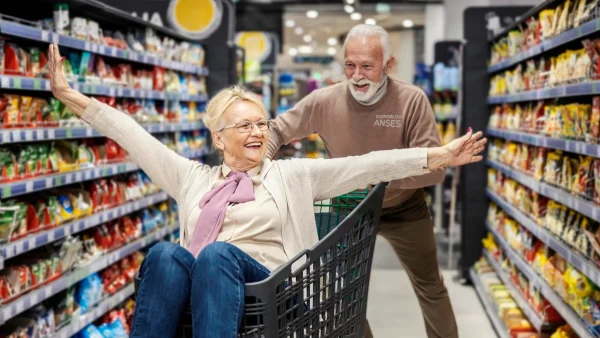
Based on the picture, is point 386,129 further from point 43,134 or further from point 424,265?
point 43,134

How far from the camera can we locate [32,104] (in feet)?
12.7

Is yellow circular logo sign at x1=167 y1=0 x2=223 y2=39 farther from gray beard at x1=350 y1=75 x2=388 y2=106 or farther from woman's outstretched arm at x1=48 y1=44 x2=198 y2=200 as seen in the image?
woman's outstretched arm at x1=48 y1=44 x2=198 y2=200

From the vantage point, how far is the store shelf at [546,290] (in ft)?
11.5

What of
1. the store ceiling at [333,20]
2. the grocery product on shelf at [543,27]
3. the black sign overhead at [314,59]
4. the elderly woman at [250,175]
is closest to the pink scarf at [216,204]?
the elderly woman at [250,175]

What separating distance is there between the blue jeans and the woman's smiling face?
0.48 meters

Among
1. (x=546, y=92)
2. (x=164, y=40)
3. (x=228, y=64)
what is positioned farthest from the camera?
(x=228, y=64)

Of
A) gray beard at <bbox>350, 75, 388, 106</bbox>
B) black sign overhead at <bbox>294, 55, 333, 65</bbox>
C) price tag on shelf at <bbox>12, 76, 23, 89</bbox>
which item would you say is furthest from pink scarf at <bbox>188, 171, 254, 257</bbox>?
black sign overhead at <bbox>294, 55, 333, 65</bbox>

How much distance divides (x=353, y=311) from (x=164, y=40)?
4082 mm

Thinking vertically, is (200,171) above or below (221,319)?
above

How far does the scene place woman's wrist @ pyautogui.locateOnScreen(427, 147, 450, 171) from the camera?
2.42 metres

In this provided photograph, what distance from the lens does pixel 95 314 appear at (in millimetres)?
4371

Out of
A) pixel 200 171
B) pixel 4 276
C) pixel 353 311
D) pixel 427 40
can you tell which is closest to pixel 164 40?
pixel 4 276

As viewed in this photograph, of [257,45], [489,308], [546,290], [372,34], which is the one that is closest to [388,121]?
[372,34]

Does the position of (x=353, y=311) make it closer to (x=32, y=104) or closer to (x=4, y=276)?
(x=4, y=276)
